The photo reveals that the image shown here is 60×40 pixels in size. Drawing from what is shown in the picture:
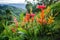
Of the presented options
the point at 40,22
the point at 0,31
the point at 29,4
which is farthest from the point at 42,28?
the point at 29,4

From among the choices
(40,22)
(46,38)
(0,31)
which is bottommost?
(0,31)

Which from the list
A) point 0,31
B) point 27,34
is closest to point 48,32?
point 27,34

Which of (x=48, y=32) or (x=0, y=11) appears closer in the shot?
(x=48, y=32)

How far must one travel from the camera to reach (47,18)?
254cm

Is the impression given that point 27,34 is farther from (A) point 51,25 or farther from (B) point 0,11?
(B) point 0,11

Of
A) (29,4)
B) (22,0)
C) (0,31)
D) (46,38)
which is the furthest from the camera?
(22,0)

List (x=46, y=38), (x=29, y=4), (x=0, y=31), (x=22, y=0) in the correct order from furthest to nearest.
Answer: (x=22, y=0) → (x=29, y=4) → (x=0, y=31) → (x=46, y=38)

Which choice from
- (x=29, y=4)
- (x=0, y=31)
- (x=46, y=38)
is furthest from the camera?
(x=29, y=4)

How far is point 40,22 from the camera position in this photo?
249 centimetres

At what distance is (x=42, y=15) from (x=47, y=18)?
0.12 m

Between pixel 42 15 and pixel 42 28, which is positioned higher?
pixel 42 15

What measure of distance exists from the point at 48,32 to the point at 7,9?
1.94m

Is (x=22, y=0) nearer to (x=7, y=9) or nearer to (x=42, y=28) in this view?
(x=7, y=9)

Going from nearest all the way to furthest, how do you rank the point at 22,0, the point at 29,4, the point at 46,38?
1. the point at 46,38
2. the point at 29,4
3. the point at 22,0
